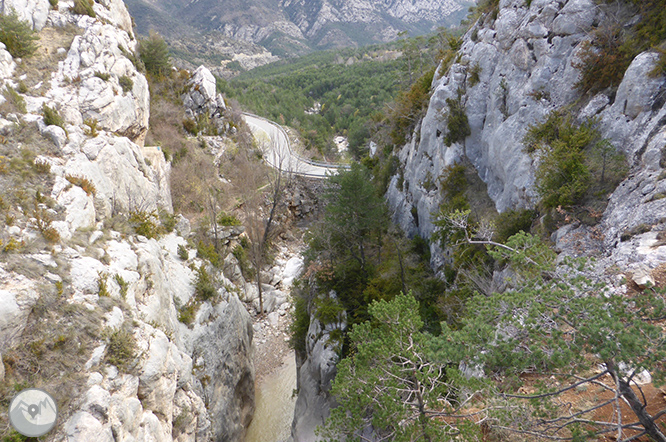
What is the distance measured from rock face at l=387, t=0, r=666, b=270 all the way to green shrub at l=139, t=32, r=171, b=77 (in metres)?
25.5

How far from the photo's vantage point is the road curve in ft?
114

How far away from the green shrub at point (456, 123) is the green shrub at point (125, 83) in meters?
19.6

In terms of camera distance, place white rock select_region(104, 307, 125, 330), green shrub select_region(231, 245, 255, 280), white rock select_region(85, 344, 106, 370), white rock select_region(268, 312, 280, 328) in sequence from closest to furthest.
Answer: white rock select_region(85, 344, 106, 370) → white rock select_region(104, 307, 125, 330) → white rock select_region(268, 312, 280, 328) → green shrub select_region(231, 245, 255, 280)

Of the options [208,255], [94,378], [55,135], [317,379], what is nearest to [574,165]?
[317,379]

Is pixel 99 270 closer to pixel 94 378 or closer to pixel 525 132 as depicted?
pixel 94 378

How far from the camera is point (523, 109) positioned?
12727mm

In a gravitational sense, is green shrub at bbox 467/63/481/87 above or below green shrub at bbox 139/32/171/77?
above

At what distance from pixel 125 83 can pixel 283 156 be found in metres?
16.3

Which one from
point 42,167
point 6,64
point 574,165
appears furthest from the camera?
point 6,64

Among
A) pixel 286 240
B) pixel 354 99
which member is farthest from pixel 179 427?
pixel 354 99

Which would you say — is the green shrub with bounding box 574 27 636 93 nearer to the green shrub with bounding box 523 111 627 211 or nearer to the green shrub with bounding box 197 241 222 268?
the green shrub with bounding box 523 111 627 211

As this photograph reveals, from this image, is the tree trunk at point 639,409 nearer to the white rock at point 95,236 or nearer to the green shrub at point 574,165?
the green shrub at point 574,165

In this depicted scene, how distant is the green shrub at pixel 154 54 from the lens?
1087 inches

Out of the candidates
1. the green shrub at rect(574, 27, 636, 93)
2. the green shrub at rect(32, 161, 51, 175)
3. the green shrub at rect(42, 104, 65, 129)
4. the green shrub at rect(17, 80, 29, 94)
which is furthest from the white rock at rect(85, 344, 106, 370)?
the green shrub at rect(574, 27, 636, 93)
